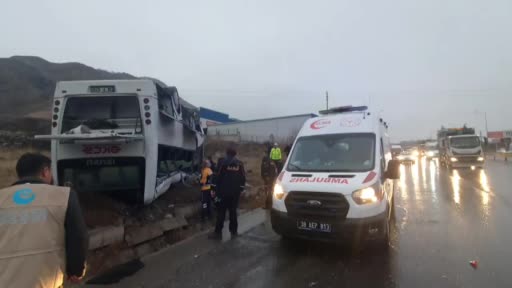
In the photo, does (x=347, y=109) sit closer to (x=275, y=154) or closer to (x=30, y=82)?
(x=275, y=154)

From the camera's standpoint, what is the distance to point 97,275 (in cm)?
487

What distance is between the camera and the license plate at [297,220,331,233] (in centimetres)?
507

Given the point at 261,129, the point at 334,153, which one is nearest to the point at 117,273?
the point at 334,153

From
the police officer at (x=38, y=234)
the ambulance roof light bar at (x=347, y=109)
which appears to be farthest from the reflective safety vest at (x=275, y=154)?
the police officer at (x=38, y=234)

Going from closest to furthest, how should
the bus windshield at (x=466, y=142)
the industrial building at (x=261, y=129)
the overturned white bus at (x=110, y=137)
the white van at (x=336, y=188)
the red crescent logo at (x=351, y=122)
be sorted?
the white van at (x=336, y=188)
the overturned white bus at (x=110, y=137)
the red crescent logo at (x=351, y=122)
the bus windshield at (x=466, y=142)
the industrial building at (x=261, y=129)

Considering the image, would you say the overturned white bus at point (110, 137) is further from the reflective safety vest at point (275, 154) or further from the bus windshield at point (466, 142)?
the bus windshield at point (466, 142)

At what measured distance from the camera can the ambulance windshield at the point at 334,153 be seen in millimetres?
5910

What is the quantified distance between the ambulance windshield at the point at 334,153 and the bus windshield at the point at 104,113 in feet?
10.9

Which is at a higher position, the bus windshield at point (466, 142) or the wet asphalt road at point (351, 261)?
the bus windshield at point (466, 142)

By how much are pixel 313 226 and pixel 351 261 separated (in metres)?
0.79

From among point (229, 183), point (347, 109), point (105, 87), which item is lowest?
point (229, 183)

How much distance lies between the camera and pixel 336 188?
5129 millimetres

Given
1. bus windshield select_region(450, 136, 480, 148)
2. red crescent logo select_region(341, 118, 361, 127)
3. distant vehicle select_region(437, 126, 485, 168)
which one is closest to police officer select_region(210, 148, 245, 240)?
red crescent logo select_region(341, 118, 361, 127)

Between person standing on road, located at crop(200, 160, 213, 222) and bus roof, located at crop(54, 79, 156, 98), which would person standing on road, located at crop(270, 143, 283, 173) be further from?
bus roof, located at crop(54, 79, 156, 98)
